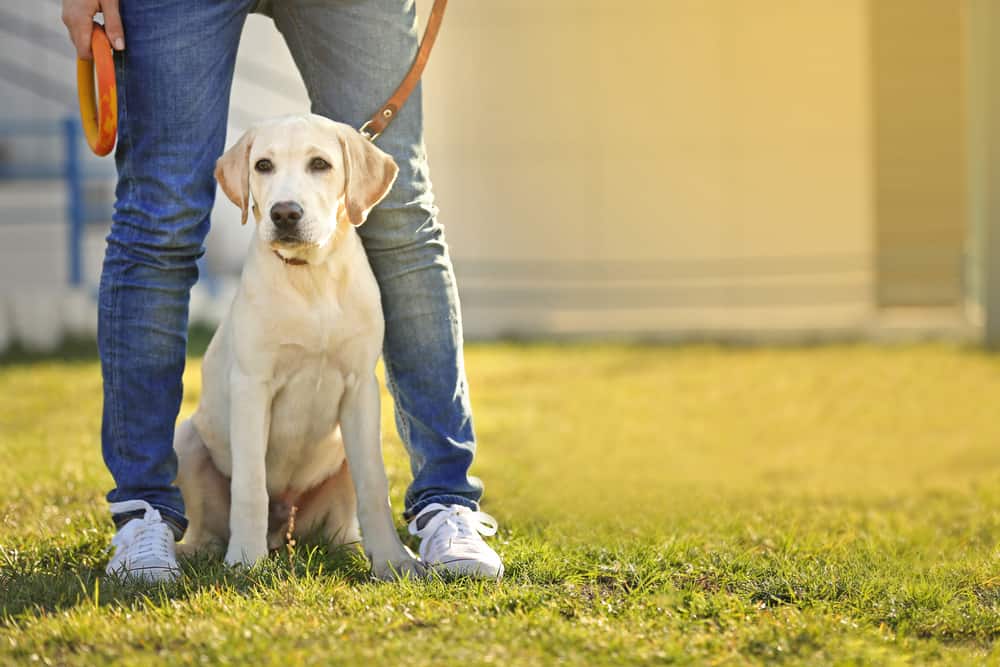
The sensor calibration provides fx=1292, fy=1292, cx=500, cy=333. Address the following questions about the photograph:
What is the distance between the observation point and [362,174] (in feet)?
9.88

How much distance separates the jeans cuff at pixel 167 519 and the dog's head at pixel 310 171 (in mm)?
706

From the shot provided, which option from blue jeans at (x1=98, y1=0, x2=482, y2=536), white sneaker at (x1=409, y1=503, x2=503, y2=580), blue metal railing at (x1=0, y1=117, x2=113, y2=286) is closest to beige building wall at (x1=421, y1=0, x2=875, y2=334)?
blue metal railing at (x1=0, y1=117, x2=113, y2=286)

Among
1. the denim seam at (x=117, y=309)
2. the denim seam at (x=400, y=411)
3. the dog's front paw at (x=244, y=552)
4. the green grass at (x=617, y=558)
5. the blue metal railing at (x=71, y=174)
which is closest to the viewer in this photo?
the green grass at (x=617, y=558)

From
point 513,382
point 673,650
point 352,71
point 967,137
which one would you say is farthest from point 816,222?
point 673,650

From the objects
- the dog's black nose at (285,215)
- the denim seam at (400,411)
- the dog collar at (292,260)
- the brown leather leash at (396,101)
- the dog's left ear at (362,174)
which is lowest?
the denim seam at (400,411)

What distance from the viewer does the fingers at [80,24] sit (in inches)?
117

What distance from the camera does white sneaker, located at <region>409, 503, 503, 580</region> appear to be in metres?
2.84

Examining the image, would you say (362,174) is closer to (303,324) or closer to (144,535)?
(303,324)

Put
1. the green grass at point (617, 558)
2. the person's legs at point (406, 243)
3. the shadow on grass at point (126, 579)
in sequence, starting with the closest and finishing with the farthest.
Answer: the green grass at point (617, 558) < the shadow on grass at point (126, 579) < the person's legs at point (406, 243)

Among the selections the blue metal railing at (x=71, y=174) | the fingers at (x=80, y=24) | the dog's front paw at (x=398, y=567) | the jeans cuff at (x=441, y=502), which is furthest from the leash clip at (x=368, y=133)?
the blue metal railing at (x=71, y=174)

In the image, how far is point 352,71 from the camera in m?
3.16

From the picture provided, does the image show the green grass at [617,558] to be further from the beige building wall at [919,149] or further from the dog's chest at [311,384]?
the beige building wall at [919,149]

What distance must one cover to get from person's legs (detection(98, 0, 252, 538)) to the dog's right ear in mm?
75

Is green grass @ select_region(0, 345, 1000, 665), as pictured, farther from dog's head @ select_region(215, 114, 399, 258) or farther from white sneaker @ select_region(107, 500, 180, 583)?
dog's head @ select_region(215, 114, 399, 258)
